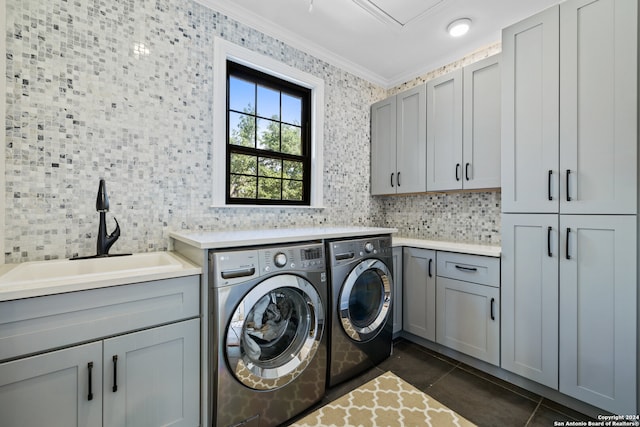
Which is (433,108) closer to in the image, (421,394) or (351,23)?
(351,23)

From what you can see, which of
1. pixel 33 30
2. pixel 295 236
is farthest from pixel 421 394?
pixel 33 30

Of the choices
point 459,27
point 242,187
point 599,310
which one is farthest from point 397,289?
point 459,27

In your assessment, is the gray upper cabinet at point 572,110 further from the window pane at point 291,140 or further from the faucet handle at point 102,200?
the faucet handle at point 102,200

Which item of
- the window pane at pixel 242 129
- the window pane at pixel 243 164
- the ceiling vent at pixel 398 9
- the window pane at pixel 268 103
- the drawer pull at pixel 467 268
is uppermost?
the ceiling vent at pixel 398 9

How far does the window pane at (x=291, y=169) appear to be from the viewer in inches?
101

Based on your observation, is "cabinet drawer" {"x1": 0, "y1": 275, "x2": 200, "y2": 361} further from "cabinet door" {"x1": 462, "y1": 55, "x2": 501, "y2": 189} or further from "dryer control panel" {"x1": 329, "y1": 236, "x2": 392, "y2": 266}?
"cabinet door" {"x1": 462, "y1": 55, "x2": 501, "y2": 189}

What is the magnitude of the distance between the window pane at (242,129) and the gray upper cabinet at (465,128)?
65.1 inches

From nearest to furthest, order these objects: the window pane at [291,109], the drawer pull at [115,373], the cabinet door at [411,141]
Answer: the drawer pull at [115,373] → the window pane at [291,109] → the cabinet door at [411,141]

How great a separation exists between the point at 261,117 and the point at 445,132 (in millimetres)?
1667

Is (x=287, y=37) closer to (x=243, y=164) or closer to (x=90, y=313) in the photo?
(x=243, y=164)

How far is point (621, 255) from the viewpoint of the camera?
1.48 meters

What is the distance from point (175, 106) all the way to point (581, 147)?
2570mm

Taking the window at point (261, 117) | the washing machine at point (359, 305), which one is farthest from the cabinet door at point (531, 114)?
the window at point (261, 117)

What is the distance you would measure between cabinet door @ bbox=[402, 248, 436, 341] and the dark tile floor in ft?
0.70
